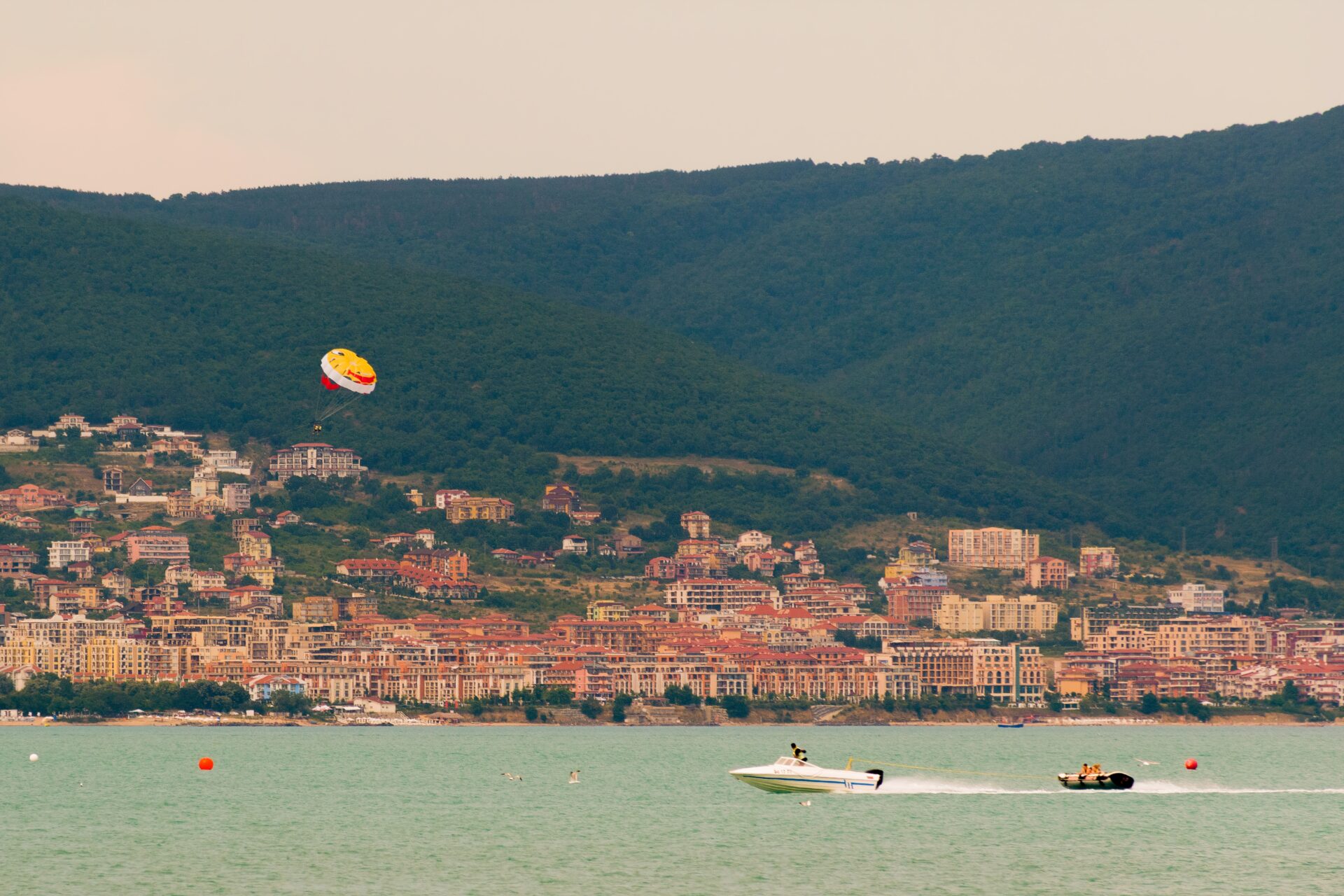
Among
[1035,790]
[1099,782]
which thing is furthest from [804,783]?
[1035,790]

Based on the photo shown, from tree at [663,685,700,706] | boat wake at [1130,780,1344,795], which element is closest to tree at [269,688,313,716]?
tree at [663,685,700,706]

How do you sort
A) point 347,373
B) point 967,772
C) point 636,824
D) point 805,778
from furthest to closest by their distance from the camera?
point 347,373
point 967,772
point 805,778
point 636,824

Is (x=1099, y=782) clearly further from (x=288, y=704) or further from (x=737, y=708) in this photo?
(x=288, y=704)

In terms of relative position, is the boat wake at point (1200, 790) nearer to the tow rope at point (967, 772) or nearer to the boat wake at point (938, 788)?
the boat wake at point (938, 788)

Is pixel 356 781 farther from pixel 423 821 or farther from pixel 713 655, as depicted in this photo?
pixel 713 655

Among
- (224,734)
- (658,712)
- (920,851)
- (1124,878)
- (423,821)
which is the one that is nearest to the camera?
(1124,878)

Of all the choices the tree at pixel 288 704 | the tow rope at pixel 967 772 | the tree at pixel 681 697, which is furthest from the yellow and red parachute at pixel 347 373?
the tree at pixel 681 697

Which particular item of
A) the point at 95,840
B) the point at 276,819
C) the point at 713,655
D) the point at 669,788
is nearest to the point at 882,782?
the point at 669,788
